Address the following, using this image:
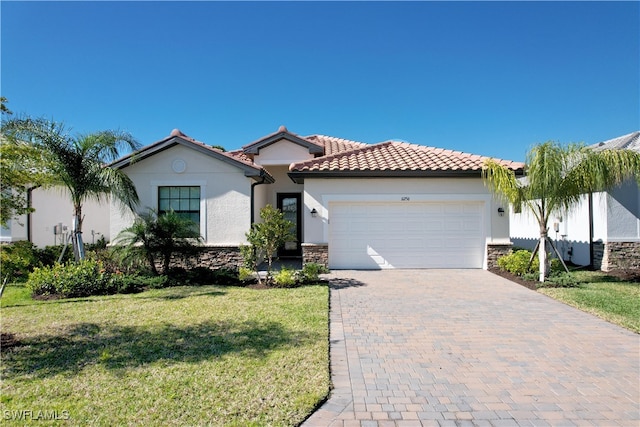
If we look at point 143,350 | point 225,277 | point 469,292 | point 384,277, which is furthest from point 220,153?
point 469,292

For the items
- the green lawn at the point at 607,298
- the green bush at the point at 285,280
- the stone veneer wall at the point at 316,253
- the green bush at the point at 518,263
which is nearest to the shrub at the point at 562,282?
the green lawn at the point at 607,298

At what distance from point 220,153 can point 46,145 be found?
16.3 ft

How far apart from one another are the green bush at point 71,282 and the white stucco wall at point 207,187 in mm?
3293

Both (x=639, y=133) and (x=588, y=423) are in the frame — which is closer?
(x=588, y=423)

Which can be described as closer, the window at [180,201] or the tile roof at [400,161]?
the tile roof at [400,161]

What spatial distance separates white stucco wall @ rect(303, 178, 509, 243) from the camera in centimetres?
1260

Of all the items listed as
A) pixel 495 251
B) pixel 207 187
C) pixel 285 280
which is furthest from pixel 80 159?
pixel 495 251

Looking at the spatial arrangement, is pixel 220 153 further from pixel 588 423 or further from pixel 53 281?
pixel 588 423

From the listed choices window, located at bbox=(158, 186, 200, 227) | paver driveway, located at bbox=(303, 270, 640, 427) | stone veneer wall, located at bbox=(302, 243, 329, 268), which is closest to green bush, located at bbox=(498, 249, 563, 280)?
paver driveway, located at bbox=(303, 270, 640, 427)

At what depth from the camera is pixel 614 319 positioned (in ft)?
22.4

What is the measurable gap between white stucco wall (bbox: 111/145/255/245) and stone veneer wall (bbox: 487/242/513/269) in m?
8.74

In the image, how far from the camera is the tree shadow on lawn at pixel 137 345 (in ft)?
16.1

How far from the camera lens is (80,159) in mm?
9828

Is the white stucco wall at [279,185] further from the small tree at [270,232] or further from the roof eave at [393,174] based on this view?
the small tree at [270,232]
